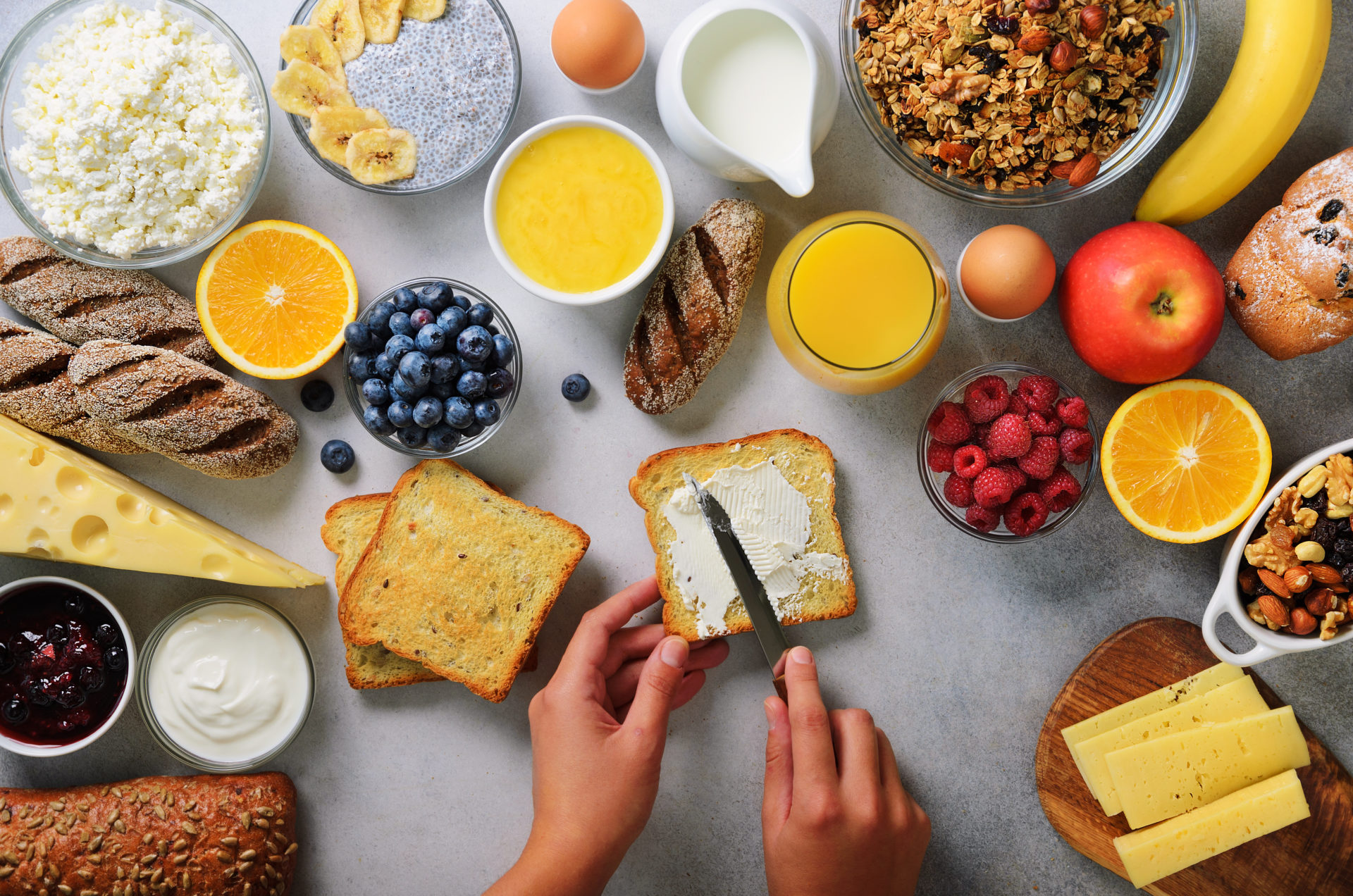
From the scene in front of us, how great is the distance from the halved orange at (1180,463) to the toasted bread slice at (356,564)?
1.43 meters

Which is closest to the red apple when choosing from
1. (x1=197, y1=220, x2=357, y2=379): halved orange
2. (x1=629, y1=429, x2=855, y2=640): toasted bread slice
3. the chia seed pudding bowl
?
(x1=629, y1=429, x2=855, y2=640): toasted bread slice

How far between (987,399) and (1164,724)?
2.55ft

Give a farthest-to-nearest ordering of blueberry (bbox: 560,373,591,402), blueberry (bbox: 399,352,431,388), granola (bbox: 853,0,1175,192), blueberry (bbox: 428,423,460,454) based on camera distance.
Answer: blueberry (bbox: 560,373,591,402)
blueberry (bbox: 428,423,460,454)
blueberry (bbox: 399,352,431,388)
granola (bbox: 853,0,1175,192)

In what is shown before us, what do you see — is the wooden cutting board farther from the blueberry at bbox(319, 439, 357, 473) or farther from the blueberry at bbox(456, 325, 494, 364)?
the blueberry at bbox(319, 439, 357, 473)

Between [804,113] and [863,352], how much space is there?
441 mm

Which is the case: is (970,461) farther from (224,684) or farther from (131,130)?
(131,130)

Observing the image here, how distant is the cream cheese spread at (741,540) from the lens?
1549mm

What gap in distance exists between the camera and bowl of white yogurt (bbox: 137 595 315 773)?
60.2 inches

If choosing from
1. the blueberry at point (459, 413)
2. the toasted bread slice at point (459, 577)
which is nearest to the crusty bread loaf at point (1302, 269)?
the toasted bread slice at point (459, 577)

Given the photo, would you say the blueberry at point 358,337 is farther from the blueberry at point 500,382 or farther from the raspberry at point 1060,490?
the raspberry at point 1060,490

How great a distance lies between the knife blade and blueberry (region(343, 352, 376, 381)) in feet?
2.12

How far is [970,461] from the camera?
1.48 metres

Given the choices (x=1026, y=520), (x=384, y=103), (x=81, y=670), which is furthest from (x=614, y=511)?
(x=81, y=670)

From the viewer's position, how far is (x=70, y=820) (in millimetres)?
1525
